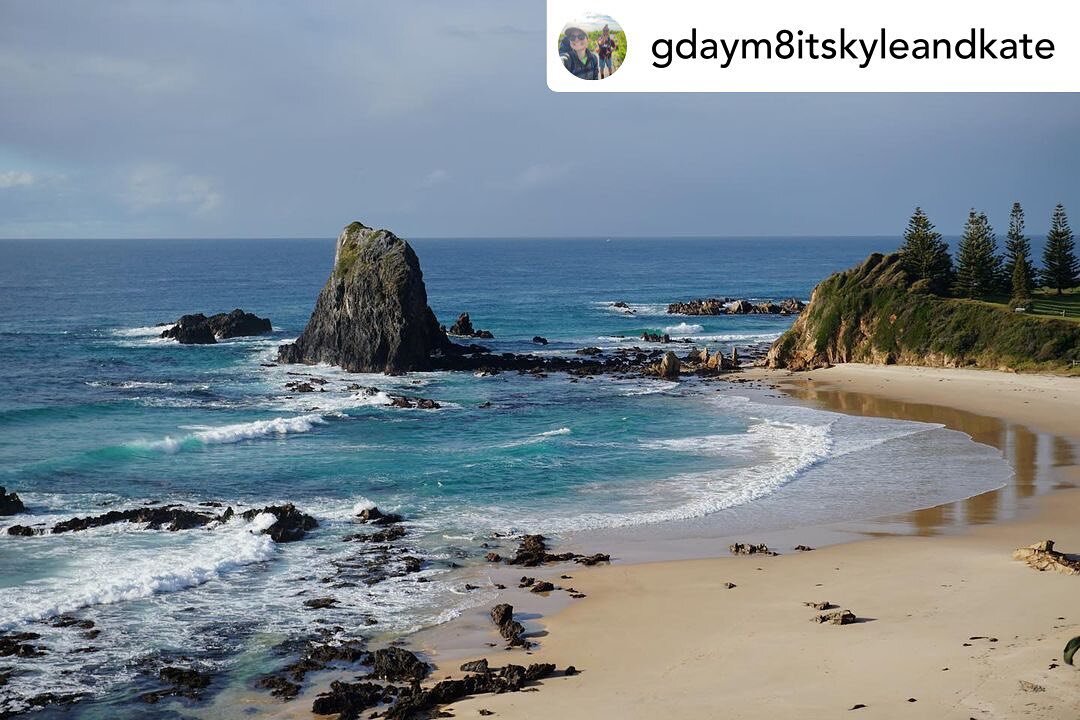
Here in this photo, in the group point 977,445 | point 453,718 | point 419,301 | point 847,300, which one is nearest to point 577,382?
point 419,301

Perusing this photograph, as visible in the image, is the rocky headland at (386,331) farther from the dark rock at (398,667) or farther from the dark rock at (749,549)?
the dark rock at (398,667)

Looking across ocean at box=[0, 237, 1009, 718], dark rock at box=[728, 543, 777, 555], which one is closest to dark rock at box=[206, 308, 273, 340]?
ocean at box=[0, 237, 1009, 718]

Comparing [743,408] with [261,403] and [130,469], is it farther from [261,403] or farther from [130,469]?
[130,469]

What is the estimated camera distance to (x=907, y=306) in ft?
193

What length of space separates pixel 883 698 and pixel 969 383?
38.0 m

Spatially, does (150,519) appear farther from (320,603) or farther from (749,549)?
(749,549)

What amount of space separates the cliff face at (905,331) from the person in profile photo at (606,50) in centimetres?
3786

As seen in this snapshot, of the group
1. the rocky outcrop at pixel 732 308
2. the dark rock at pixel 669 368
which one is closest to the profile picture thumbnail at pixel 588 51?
the dark rock at pixel 669 368

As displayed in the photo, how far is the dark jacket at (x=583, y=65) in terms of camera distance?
75.7 ft

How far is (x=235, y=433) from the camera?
42.6 metres

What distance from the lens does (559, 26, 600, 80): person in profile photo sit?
23109 millimetres

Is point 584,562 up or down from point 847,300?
down

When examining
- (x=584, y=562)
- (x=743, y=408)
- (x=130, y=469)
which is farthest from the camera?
(x=743, y=408)

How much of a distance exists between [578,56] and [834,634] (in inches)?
523
